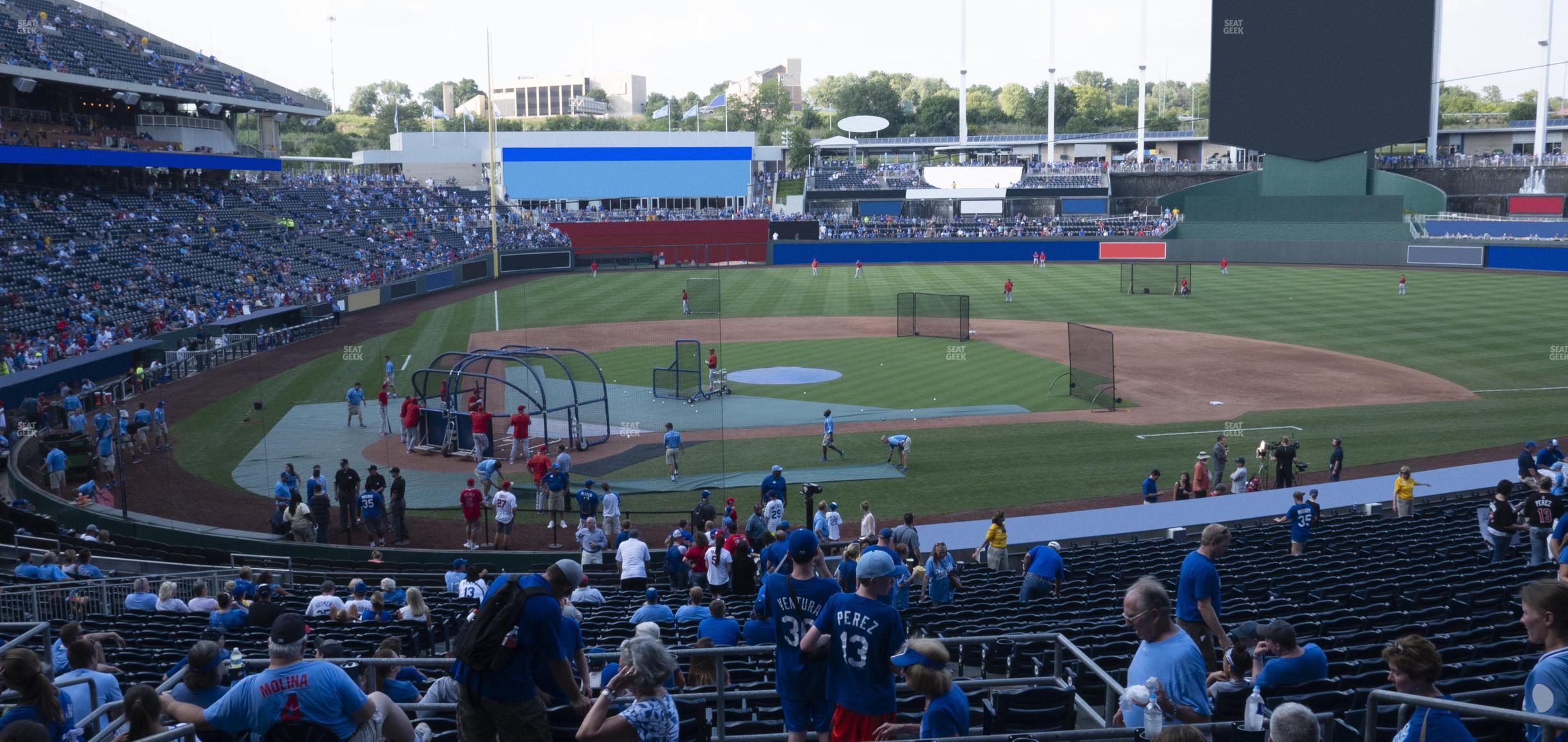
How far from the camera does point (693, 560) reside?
1589 centimetres

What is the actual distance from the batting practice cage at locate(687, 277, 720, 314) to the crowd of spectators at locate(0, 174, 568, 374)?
16.8 metres

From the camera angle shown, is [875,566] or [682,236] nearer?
[875,566]

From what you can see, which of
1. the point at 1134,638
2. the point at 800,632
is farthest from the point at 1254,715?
the point at 1134,638

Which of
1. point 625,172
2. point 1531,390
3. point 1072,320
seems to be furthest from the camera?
point 625,172

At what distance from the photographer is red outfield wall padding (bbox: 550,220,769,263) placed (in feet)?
262

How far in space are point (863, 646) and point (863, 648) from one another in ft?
0.04

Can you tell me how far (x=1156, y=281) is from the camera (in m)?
60.7

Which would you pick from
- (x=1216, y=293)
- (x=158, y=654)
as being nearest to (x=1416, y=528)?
(x=158, y=654)

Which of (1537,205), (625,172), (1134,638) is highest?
(625,172)

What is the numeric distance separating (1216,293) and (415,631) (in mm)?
53385

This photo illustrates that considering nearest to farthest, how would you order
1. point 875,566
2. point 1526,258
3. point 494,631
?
point 494,631 → point 875,566 → point 1526,258

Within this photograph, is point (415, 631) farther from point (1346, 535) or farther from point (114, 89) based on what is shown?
point (114, 89)

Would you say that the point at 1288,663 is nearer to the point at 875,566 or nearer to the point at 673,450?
the point at 875,566

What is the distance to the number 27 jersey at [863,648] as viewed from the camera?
6.05 m
